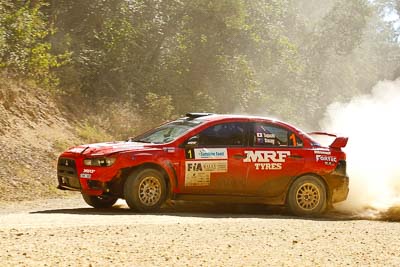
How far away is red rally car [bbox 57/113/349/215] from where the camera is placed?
11805 millimetres

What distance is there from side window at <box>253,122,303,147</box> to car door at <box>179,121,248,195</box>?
0.79ft

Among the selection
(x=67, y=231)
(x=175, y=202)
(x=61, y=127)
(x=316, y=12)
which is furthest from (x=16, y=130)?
(x=316, y=12)

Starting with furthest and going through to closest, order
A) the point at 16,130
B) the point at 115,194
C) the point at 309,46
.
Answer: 1. the point at 309,46
2. the point at 16,130
3. the point at 115,194

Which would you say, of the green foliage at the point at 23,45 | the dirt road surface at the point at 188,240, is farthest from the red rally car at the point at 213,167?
the green foliage at the point at 23,45

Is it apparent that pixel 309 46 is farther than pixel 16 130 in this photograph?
Yes

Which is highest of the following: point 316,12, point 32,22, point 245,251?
point 316,12

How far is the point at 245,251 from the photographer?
841 centimetres

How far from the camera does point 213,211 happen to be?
42.5 ft

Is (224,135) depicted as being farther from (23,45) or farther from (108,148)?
(23,45)

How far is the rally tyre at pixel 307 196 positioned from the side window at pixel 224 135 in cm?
128

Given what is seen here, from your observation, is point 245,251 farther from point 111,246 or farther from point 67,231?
point 67,231

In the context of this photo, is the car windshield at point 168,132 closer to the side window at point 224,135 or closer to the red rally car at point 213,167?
the red rally car at point 213,167

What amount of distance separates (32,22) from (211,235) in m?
13.6

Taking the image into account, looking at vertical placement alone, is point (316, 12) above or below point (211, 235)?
above
